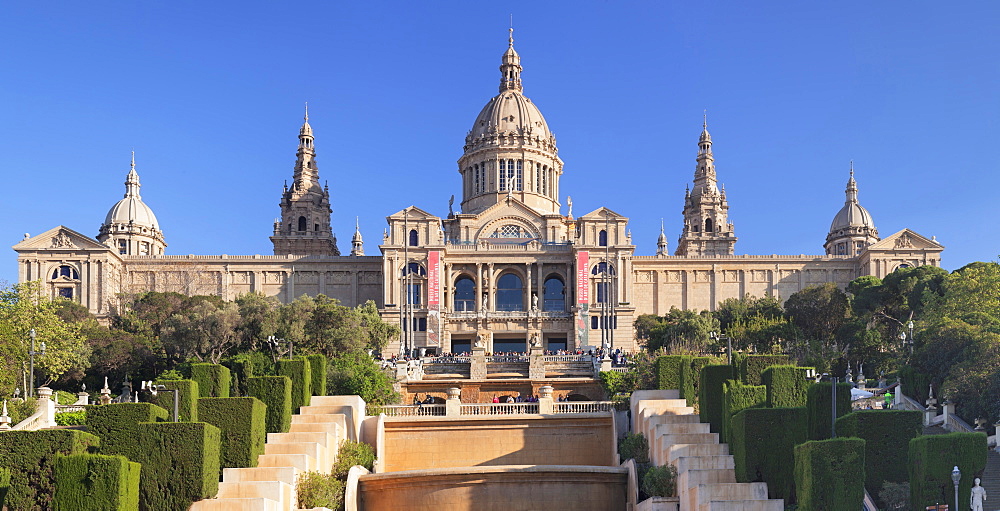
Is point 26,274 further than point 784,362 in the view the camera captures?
Yes

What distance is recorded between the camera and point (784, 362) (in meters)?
43.2

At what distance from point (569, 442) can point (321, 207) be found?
2685 inches

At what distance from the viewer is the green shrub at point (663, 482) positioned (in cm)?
3609

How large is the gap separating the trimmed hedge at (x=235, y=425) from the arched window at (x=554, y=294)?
59182 millimetres

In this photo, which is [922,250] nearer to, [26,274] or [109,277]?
[109,277]

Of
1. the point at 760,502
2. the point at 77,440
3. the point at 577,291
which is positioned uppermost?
the point at 577,291

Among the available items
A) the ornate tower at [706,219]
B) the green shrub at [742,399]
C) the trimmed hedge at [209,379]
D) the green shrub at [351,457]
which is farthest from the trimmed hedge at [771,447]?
the ornate tower at [706,219]

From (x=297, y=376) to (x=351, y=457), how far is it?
164 inches

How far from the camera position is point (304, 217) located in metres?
107

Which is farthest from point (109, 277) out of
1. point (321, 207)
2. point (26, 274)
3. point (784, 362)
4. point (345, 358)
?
point (784, 362)

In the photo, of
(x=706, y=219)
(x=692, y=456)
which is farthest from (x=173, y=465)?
(x=706, y=219)

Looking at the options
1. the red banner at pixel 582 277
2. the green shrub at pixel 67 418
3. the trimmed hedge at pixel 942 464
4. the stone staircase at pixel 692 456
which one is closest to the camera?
the trimmed hedge at pixel 942 464

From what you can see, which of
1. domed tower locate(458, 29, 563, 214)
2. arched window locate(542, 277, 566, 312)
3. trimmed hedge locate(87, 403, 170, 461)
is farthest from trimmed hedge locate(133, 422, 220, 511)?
domed tower locate(458, 29, 563, 214)

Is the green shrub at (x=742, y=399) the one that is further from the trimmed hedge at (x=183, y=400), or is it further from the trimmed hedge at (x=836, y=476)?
the trimmed hedge at (x=183, y=400)
